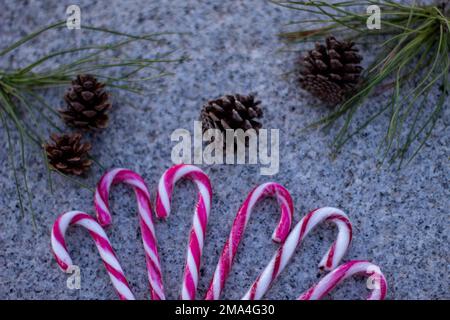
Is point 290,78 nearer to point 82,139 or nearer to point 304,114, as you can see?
point 304,114

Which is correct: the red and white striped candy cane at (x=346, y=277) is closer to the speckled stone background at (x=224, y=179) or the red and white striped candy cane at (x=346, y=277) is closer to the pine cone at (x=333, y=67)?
the speckled stone background at (x=224, y=179)

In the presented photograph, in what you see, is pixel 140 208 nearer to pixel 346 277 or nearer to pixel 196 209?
pixel 196 209

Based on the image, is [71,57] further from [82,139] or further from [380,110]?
[380,110]

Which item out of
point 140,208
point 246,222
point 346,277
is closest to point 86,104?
point 140,208

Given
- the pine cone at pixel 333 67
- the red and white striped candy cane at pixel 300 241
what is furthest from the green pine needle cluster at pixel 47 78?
the red and white striped candy cane at pixel 300 241
